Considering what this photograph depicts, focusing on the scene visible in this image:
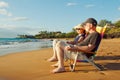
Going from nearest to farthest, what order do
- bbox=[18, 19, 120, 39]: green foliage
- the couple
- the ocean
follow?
1. the couple
2. the ocean
3. bbox=[18, 19, 120, 39]: green foliage

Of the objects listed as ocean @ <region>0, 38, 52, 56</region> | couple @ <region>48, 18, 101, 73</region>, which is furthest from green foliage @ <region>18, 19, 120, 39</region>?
couple @ <region>48, 18, 101, 73</region>

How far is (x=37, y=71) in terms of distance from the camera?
615cm

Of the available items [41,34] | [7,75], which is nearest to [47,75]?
[7,75]

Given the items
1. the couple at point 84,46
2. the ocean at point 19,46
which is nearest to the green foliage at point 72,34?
the ocean at point 19,46

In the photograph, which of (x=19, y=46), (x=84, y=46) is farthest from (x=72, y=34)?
(x=84, y=46)

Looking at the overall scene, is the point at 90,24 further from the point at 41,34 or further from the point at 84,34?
the point at 41,34

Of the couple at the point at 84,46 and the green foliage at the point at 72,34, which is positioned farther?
the green foliage at the point at 72,34

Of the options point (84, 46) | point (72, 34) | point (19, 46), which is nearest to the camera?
point (84, 46)

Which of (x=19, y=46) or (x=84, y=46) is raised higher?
(x=84, y=46)

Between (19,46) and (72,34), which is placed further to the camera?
(72,34)

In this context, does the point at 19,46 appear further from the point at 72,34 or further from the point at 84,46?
the point at 72,34

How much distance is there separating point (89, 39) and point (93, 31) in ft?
0.72

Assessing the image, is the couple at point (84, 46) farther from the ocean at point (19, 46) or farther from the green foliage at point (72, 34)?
the green foliage at point (72, 34)

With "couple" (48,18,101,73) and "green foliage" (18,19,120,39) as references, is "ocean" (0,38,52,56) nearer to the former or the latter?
"couple" (48,18,101,73)
